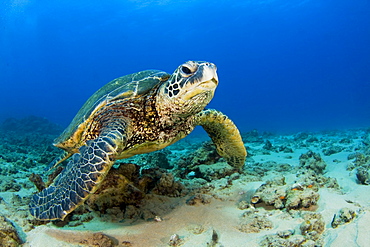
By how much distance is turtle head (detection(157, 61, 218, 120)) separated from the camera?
2.91m

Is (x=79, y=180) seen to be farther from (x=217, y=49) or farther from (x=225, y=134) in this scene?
(x=217, y=49)

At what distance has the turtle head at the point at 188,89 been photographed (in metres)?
2.91

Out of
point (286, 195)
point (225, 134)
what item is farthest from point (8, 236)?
point (225, 134)

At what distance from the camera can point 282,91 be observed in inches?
5610

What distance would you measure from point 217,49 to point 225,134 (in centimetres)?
12289

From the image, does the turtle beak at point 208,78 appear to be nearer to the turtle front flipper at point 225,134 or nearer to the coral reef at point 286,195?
the turtle front flipper at point 225,134

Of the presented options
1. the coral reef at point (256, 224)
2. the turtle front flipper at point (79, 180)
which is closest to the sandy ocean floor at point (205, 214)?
the coral reef at point (256, 224)

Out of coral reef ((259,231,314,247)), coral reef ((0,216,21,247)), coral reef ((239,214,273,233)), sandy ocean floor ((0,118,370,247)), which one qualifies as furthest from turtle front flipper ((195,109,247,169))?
coral reef ((0,216,21,247))

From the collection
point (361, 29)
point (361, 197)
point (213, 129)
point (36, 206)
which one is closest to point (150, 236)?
point (36, 206)

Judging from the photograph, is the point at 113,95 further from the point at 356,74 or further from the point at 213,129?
the point at 356,74

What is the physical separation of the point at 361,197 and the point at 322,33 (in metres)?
128

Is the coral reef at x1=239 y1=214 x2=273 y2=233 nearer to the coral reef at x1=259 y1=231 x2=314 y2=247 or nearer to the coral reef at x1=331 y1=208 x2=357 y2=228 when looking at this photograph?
the coral reef at x1=259 y1=231 x2=314 y2=247

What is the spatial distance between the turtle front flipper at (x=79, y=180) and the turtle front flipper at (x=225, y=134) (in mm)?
1883

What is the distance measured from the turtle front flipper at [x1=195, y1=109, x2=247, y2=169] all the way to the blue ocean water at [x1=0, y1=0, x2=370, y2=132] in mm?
57112
